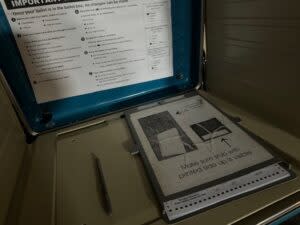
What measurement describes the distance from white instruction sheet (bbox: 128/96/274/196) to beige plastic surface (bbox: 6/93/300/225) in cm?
4

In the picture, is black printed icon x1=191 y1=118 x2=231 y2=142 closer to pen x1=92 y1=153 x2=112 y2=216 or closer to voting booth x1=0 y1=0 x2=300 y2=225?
voting booth x1=0 y1=0 x2=300 y2=225

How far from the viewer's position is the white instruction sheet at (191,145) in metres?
0.53

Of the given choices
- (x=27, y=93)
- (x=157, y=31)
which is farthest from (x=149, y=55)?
(x=27, y=93)

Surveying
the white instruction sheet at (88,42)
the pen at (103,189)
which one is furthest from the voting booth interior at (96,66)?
the pen at (103,189)

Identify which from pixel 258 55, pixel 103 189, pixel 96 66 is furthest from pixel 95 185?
pixel 258 55

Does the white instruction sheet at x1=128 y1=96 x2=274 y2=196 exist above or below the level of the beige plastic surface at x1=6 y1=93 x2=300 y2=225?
above

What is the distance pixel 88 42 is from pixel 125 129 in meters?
0.29

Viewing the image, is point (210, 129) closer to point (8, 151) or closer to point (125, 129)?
point (125, 129)

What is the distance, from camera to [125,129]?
0.76 metres

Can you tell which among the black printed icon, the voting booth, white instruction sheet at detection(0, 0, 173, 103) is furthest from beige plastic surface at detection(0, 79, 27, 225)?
the black printed icon

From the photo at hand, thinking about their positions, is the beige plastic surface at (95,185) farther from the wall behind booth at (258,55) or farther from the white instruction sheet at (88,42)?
the white instruction sheet at (88,42)

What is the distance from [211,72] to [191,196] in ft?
1.78

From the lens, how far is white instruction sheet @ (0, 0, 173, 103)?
2.28ft

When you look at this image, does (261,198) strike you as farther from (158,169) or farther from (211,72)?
(211,72)
